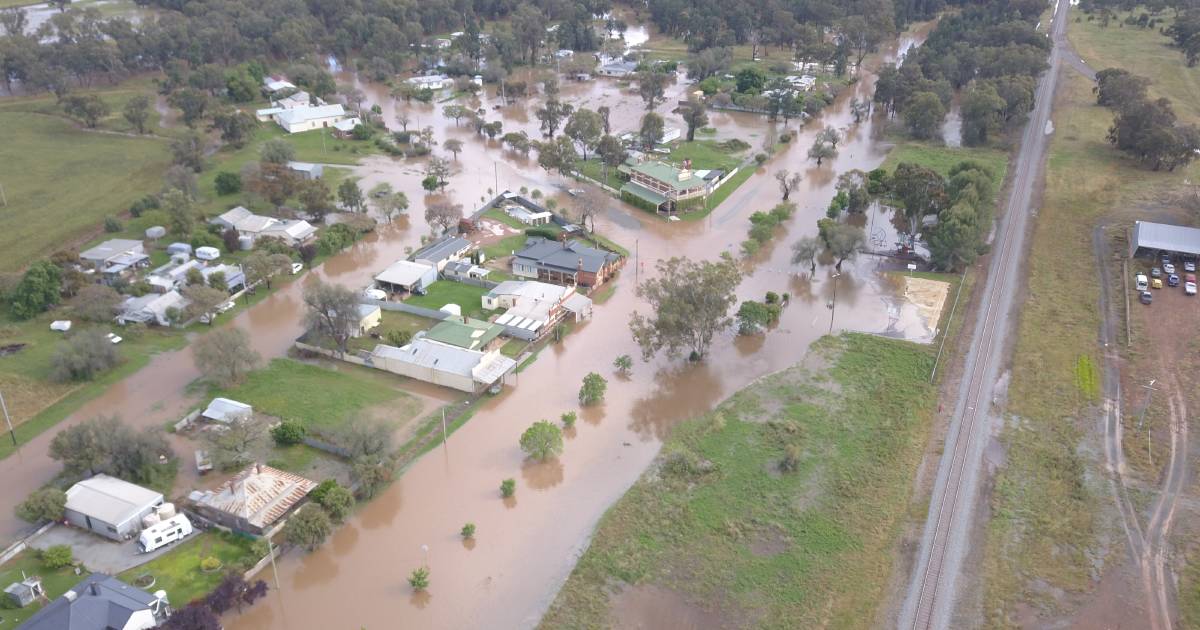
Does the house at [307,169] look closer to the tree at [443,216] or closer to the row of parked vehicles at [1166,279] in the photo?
the tree at [443,216]

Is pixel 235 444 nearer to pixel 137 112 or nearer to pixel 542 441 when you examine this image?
pixel 542 441

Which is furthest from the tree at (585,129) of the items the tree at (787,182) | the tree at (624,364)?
the tree at (624,364)

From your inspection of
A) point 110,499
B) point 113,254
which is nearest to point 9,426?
point 110,499

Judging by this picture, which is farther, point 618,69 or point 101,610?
point 618,69

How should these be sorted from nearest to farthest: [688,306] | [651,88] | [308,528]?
[308,528]
[688,306]
[651,88]

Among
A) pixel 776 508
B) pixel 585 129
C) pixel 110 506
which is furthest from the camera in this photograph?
pixel 585 129
